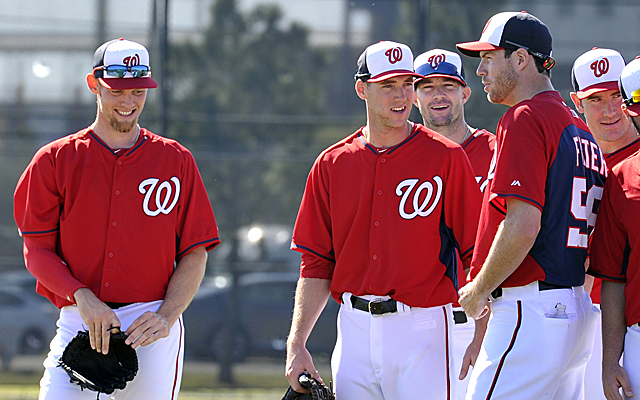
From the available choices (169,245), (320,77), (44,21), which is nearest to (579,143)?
(169,245)

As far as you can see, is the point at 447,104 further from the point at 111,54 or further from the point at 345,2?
the point at 345,2

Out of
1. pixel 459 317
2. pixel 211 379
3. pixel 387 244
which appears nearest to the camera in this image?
pixel 387 244

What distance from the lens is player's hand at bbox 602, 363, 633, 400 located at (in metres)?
3.17

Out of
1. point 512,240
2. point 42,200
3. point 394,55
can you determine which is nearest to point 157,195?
point 42,200

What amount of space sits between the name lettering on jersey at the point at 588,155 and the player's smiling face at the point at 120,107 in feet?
7.01

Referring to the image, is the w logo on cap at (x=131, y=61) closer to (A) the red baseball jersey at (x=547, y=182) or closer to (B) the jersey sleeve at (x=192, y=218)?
(B) the jersey sleeve at (x=192, y=218)

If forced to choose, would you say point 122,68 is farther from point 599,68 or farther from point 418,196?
point 599,68

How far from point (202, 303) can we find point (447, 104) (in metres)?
4.78

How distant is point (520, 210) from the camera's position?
10.5ft

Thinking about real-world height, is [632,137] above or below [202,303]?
above

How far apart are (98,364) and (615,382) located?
2269 mm

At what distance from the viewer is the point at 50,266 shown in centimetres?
384

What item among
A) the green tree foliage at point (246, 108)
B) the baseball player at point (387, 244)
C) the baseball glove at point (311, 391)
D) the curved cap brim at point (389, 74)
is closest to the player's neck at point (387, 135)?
the baseball player at point (387, 244)

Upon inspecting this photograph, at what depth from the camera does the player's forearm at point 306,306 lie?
12.5 feet
